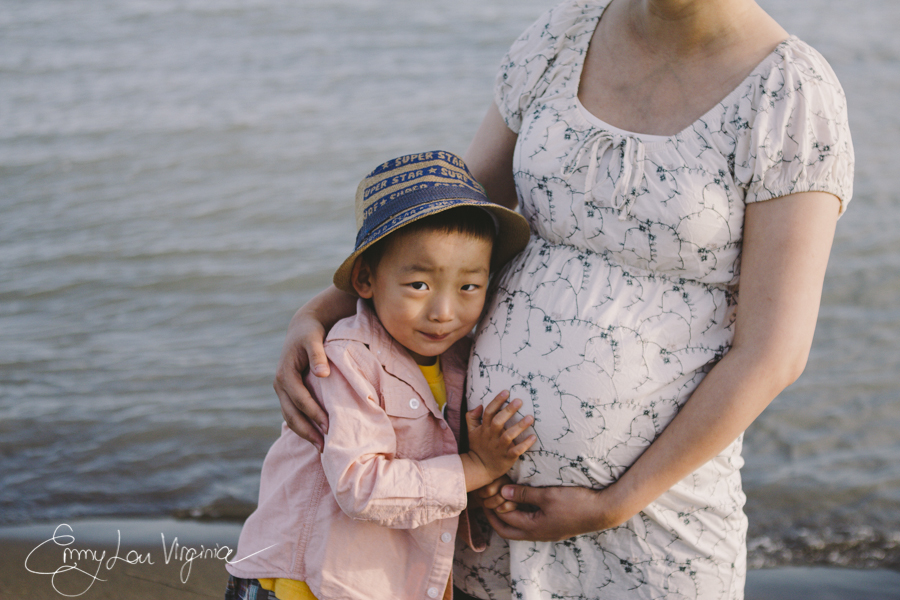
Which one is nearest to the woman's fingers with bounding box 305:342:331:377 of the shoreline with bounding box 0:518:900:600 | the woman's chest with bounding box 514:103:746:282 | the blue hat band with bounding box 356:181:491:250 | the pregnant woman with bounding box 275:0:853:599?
the pregnant woman with bounding box 275:0:853:599

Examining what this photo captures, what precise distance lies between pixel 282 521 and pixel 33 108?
783 centimetres

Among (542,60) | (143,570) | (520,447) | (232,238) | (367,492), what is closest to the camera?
(367,492)

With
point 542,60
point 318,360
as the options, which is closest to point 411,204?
point 318,360

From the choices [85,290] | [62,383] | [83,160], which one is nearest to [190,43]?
[83,160]

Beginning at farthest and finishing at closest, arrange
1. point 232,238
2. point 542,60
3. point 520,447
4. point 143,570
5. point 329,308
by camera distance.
Answer: 1. point 232,238
2. point 143,570
3. point 329,308
4. point 542,60
5. point 520,447

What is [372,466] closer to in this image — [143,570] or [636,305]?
[636,305]

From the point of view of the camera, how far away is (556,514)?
1.58 meters

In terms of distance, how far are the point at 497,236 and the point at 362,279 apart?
1.09 feet

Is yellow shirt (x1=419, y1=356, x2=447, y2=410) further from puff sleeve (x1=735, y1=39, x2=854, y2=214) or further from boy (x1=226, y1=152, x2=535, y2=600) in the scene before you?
puff sleeve (x1=735, y1=39, x2=854, y2=214)

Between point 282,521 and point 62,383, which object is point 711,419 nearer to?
point 282,521

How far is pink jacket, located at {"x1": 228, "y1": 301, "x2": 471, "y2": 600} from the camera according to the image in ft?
5.06

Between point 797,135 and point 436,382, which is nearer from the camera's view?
point 797,135

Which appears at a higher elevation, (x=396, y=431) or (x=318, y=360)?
(x=318, y=360)

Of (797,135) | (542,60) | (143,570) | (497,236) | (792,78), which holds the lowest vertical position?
(143,570)
